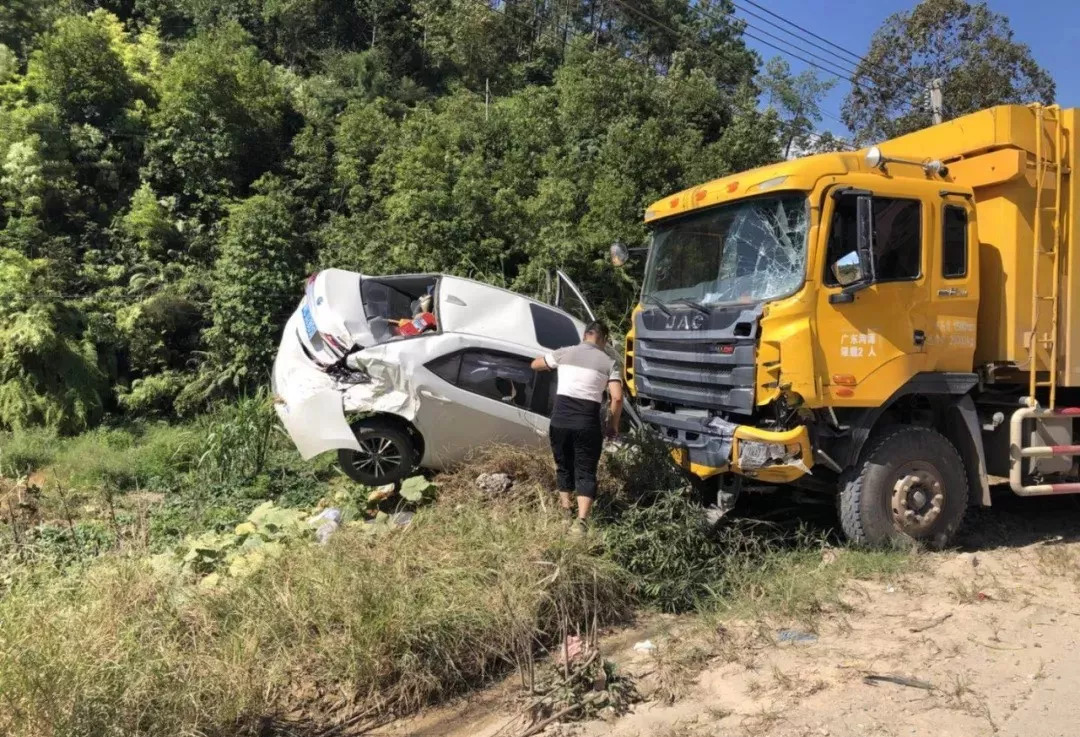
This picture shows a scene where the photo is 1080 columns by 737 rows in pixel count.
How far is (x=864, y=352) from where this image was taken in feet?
17.7

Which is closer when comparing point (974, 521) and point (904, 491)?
point (904, 491)

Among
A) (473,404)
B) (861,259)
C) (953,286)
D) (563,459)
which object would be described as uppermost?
(861,259)

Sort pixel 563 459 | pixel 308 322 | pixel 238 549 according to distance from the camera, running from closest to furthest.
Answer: pixel 238 549 < pixel 563 459 < pixel 308 322

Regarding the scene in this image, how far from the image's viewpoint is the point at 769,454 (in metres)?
5.20

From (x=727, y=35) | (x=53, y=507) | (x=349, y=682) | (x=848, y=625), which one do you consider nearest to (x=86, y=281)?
(x=53, y=507)

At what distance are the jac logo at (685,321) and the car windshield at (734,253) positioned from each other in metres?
0.17

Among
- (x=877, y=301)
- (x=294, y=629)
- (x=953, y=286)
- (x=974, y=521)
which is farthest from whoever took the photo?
(x=974, y=521)

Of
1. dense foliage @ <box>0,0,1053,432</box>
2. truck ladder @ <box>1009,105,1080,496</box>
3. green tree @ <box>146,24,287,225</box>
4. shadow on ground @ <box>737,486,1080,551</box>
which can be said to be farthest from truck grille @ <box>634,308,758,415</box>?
green tree @ <box>146,24,287,225</box>

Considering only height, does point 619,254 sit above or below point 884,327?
above

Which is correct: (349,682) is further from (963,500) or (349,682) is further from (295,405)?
(963,500)

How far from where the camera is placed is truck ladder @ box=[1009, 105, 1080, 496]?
19.4 ft

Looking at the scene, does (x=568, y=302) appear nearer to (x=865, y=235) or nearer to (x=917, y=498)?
(x=865, y=235)

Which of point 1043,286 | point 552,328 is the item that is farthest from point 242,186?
point 1043,286

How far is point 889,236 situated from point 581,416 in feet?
8.68
